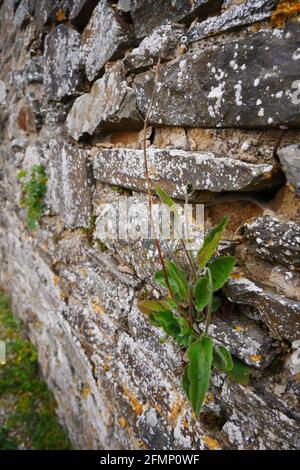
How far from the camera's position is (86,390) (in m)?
1.98

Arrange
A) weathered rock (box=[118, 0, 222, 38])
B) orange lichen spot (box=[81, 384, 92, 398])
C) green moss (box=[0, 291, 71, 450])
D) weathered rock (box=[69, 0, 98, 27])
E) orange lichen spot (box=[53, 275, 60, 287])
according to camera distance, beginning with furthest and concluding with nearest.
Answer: green moss (box=[0, 291, 71, 450])
orange lichen spot (box=[53, 275, 60, 287])
orange lichen spot (box=[81, 384, 92, 398])
weathered rock (box=[69, 0, 98, 27])
weathered rock (box=[118, 0, 222, 38])

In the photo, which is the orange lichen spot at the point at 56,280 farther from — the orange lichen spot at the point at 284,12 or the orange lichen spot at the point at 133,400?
the orange lichen spot at the point at 284,12

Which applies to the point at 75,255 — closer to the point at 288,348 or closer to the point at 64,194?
the point at 64,194

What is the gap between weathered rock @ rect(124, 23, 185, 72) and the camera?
0.97 meters

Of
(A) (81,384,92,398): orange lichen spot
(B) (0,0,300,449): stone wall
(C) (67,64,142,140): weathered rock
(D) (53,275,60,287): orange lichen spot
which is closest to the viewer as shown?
(B) (0,0,300,449): stone wall

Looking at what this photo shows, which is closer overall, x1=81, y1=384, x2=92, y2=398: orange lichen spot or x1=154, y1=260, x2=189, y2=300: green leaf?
x1=154, y1=260, x2=189, y2=300: green leaf

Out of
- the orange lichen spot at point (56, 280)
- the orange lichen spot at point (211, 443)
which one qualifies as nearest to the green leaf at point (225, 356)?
the orange lichen spot at point (211, 443)

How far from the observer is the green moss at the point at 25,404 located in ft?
7.85

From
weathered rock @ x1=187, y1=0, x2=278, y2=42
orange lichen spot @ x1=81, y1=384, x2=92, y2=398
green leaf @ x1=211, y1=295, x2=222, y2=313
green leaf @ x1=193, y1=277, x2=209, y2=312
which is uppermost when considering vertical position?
weathered rock @ x1=187, y1=0, x2=278, y2=42

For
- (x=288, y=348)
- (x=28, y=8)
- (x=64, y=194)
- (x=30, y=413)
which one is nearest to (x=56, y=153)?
(x=64, y=194)

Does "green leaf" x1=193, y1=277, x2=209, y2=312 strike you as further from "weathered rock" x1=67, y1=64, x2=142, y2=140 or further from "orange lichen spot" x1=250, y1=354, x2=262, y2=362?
"weathered rock" x1=67, y1=64, x2=142, y2=140

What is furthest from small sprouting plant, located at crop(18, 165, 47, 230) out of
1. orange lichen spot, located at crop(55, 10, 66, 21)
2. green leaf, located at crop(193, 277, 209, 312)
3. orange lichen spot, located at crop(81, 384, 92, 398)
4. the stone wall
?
green leaf, located at crop(193, 277, 209, 312)

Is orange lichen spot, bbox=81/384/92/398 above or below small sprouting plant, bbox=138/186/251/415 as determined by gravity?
below

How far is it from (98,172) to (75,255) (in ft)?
1.80
